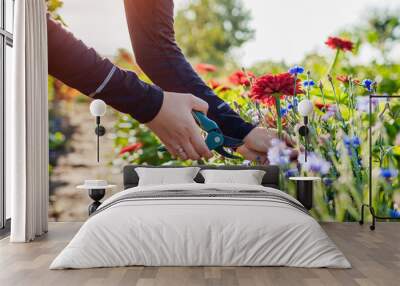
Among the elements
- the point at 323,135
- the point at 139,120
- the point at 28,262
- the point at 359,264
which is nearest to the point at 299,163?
the point at 323,135

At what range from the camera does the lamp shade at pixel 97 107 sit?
5.99m

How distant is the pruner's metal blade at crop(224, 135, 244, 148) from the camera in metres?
6.22

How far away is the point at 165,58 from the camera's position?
6.16m

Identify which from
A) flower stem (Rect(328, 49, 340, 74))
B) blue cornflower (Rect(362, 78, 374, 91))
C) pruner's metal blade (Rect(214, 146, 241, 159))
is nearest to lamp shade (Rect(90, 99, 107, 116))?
pruner's metal blade (Rect(214, 146, 241, 159))

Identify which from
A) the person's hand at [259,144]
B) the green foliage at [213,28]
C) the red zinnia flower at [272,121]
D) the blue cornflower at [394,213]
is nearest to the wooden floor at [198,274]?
the blue cornflower at [394,213]

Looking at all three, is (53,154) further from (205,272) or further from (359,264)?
(359,264)

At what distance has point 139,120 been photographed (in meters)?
6.23

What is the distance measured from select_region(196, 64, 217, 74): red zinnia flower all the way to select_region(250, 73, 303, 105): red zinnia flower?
525 millimetres

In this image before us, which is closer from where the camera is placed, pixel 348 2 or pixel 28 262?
pixel 28 262

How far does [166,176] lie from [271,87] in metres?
1.52

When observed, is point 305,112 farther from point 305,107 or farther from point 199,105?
point 199,105

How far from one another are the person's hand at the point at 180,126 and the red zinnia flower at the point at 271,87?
59cm

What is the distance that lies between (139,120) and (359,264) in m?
3.04

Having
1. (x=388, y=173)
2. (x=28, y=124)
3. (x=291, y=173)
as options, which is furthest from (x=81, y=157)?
(x=388, y=173)
